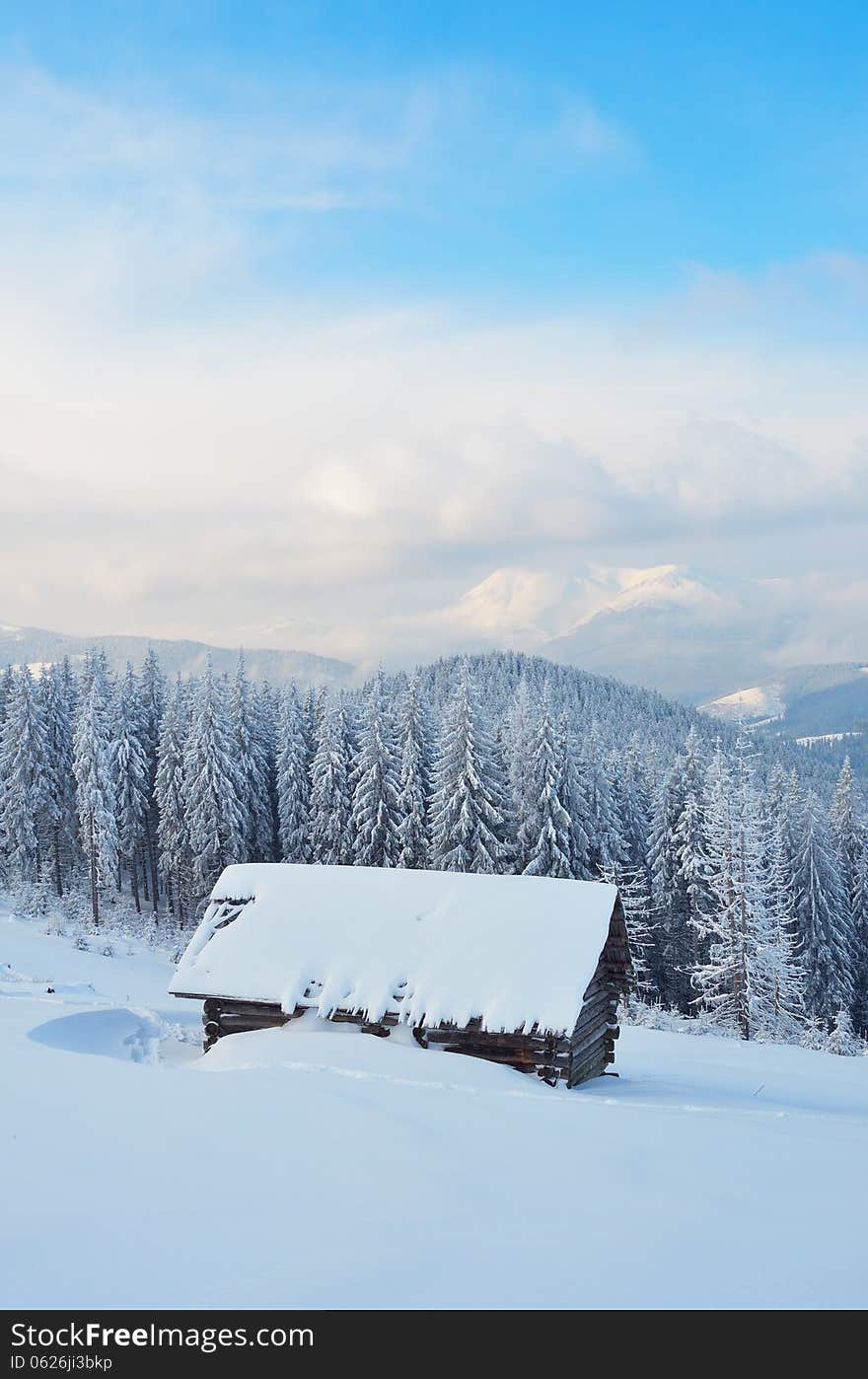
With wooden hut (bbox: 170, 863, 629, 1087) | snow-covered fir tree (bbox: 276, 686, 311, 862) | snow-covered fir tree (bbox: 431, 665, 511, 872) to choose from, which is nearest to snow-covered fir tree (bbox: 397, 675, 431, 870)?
snow-covered fir tree (bbox: 431, 665, 511, 872)

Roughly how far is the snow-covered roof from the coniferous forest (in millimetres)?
22414

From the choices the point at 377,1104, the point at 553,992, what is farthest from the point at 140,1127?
the point at 553,992

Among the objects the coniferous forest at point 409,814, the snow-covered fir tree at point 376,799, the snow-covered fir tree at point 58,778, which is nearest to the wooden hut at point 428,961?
the coniferous forest at point 409,814

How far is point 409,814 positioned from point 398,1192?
40085 millimetres

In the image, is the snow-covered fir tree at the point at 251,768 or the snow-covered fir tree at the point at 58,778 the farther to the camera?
the snow-covered fir tree at the point at 251,768

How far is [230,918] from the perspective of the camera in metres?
18.2

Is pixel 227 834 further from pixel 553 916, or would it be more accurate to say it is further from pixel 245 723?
pixel 553 916

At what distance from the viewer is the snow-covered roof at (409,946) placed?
584 inches

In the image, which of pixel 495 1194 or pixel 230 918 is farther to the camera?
pixel 230 918

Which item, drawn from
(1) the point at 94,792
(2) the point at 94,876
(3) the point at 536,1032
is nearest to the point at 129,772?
(1) the point at 94,792

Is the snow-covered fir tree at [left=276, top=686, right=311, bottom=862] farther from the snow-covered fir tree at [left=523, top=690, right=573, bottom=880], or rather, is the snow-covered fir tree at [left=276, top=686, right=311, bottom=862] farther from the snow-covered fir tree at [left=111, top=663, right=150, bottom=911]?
Answer: the snow-covered fir tree at [left=523, top=690, right=573, bottom=880]

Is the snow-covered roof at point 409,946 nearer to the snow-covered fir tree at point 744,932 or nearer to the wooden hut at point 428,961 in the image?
the wooden hut at point 428,961

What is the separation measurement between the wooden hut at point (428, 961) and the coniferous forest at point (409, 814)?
72.0ft
